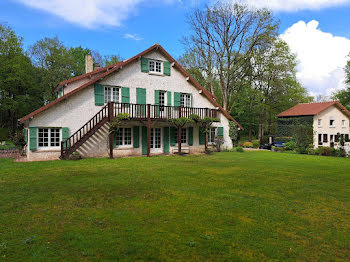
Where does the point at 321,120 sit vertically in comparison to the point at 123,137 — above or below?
above

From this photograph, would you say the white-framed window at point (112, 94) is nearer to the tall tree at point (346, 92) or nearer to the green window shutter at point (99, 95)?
the green window shutter at point (99, 95)

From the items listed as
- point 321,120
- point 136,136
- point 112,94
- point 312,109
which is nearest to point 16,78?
point 112,94

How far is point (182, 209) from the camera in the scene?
6402mm

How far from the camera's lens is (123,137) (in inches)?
742

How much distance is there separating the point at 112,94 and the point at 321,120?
89.7 feet

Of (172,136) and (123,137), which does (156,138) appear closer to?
(172,136)

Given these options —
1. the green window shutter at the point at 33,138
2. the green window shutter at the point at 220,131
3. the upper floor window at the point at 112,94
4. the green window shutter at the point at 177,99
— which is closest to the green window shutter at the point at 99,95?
the upper floor window at the point at 112,94

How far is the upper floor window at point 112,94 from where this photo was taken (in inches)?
727

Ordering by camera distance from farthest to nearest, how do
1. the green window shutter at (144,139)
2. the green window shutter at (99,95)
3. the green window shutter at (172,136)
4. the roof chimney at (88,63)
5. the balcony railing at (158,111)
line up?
1. the roof chimney at (88,63)
2. the green window shutter at (172,136)
3. the green window shutter at (144,139)
4. the balcony railing at (158,111)
5. the green window shutter at (99,95)

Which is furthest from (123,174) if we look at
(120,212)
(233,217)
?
(233,217)

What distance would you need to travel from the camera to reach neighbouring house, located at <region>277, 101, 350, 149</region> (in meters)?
32.6

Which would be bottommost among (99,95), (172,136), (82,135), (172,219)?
(172,219)

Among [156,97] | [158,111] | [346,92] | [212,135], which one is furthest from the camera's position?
[346,92]

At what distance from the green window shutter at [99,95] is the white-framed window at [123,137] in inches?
91.9
